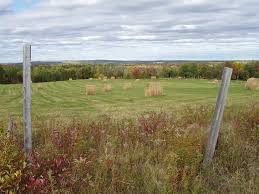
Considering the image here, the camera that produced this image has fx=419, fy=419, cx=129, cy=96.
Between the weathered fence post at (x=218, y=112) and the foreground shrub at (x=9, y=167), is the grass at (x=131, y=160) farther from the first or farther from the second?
the weathered fence post at (x=218, y=112)

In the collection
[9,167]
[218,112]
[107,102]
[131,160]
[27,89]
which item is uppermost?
[27,89]

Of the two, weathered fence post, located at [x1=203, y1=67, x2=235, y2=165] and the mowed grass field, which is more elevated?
weathered fence post, located at [x1=203, y1=67, x2=235, y2=165]

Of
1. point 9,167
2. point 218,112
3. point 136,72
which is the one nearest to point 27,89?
point 9,167

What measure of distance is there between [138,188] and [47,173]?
1.39 meters

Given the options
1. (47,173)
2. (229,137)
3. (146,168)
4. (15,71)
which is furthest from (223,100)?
(15,71)

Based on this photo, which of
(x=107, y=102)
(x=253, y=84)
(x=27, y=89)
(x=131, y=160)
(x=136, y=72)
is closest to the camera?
A: (x=27, y=89)

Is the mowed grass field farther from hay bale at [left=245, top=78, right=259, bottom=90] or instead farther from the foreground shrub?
the foreground shrub

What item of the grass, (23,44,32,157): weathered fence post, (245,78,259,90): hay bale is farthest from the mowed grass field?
(23,44,32,157): weathered fence post

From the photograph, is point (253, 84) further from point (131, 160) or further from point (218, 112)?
point (131, 160)

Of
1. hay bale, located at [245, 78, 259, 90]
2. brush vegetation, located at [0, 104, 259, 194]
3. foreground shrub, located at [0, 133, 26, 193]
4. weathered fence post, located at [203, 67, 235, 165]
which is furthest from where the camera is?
hay bale, located at [245, 78, 259, 90]

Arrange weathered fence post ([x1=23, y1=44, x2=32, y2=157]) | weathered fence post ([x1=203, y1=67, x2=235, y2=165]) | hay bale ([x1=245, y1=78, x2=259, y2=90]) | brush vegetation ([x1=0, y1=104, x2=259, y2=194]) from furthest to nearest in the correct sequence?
hay bale ([x1=245, y1=78, x2=259, y2=90]) < weathered fence post ([x1=203, y1=67, x2=235, y2=165]) < weathered fence post ([x1=23, y1=44, x2=32, y2=157]) < brush vegetation ([x1=0, y1=104, x2=259, y2=194])

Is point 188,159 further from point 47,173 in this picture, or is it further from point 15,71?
point 15,71

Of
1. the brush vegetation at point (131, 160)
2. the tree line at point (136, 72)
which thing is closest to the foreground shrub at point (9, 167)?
the brush vegetation at point (131, 160)

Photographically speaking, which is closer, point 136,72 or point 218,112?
point 218,112
